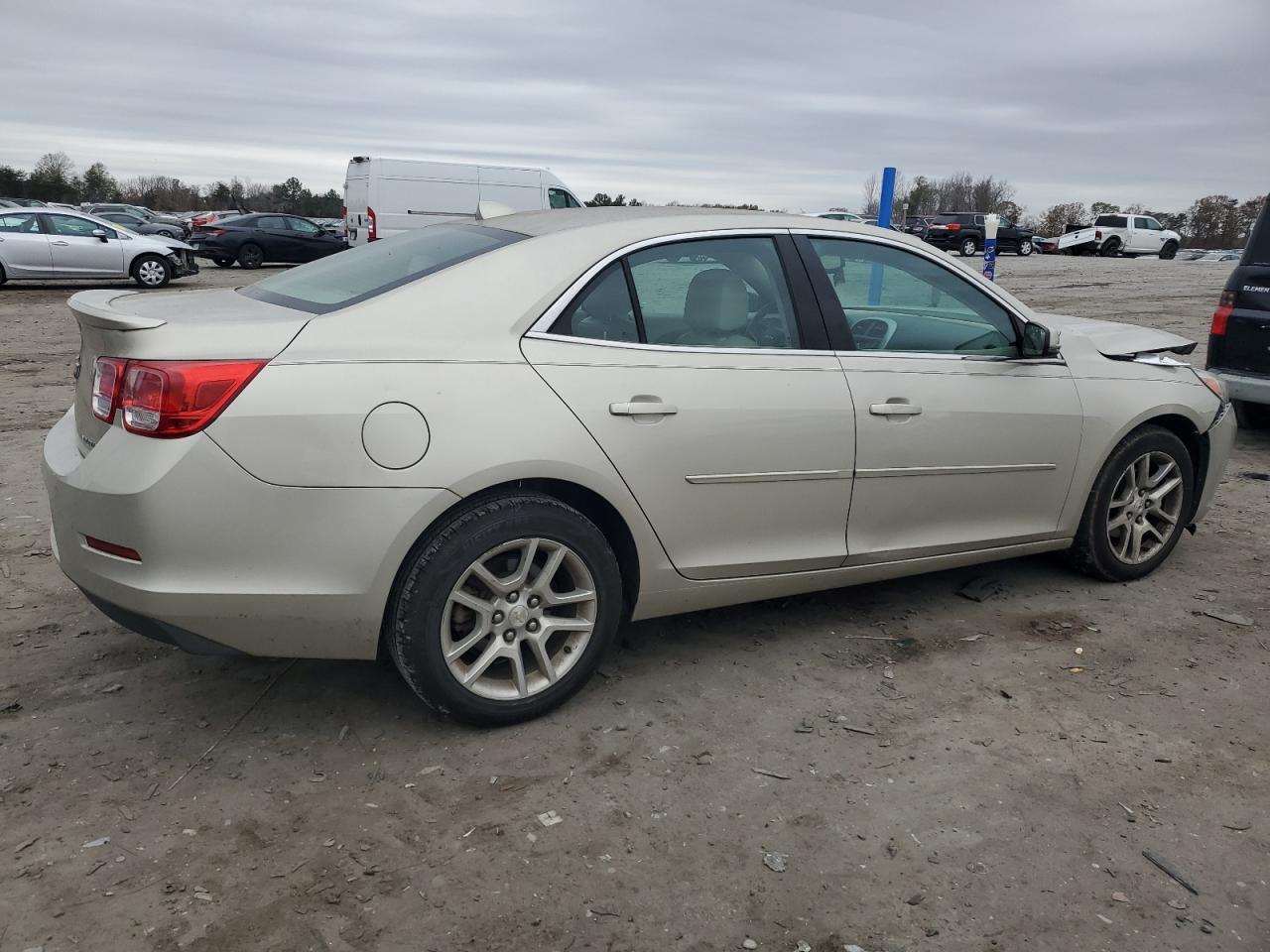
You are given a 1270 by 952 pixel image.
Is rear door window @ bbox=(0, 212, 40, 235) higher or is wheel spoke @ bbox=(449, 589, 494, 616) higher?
rear door window @ bbox=(0, 212, 40, 235)

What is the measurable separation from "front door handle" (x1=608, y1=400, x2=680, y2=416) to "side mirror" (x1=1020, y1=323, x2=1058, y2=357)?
5.39ft

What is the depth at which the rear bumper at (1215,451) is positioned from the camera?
15.8 ft

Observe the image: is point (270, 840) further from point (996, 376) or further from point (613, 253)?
point (996, 376)

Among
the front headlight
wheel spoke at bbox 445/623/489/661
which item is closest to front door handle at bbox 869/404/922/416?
wheel spoke at bbox 445/623/489/661

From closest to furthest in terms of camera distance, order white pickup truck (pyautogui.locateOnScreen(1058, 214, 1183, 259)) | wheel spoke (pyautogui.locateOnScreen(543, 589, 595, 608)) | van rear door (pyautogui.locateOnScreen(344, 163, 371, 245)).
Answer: wheel spoke (pyautogui.locateOnScreen(543, 589, 595, 608)) → van rear door (pyautogui.locateOnScreen(344, 163, 371, 245)) → white pickup truck (pyautogui.locateOnScreen(1058, 214, 1183, 259))

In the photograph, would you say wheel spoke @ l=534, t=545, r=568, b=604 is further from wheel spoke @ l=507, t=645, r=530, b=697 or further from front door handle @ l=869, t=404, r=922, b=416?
front door handle @ l=869, t=404, r=922, b=416

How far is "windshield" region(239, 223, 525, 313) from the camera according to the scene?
3270mm

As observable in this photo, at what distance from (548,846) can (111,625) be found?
2223 mm

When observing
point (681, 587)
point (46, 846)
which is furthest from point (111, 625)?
point (681, 587)

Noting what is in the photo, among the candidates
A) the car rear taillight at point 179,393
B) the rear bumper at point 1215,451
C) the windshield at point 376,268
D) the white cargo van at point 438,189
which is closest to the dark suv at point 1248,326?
the rear bumper at point 1215,451

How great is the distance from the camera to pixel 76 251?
733 inches

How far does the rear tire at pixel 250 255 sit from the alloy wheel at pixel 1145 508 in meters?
25.5

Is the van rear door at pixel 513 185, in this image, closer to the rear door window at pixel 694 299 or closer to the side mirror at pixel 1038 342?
the side mirror at pixel 1038 342

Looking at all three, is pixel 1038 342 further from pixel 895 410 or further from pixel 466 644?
pixel 466 644
